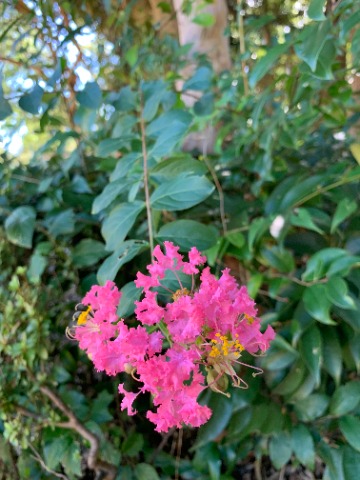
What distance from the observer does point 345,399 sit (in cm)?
82

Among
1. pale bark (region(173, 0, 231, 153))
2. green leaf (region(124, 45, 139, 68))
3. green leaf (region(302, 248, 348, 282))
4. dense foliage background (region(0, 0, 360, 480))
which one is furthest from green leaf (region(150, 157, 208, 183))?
pale bark (region(173, 0, 231, 153))

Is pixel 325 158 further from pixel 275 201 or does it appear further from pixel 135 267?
pixel 135 267

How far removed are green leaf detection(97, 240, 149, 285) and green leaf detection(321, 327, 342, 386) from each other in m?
0.39

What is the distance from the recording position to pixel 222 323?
1.50 ft

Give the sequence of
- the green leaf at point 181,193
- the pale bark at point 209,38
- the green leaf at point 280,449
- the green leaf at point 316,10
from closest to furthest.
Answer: the green leaf at point 316,10, the green leaf at point 181,193, the green leaf at point 280,449, the pale bark at point 209,38

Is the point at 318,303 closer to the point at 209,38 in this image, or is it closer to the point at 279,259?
the point at 279,259

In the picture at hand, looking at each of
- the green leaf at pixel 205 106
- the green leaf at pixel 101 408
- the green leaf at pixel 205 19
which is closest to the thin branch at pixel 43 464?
the green leaf at pixel 101 408

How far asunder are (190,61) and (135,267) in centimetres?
72

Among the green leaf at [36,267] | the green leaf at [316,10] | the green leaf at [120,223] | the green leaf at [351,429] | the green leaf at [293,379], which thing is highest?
the green leaf at [316,10]

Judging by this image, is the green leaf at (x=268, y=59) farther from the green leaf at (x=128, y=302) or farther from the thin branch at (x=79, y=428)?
the thin branch at (x=79, y=428)

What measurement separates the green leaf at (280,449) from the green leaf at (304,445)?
0.02 metres

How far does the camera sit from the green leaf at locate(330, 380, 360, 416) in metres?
0.82

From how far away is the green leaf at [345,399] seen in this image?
2.68ft

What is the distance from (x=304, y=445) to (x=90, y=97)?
0.69 metres
